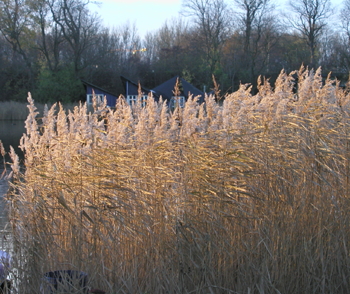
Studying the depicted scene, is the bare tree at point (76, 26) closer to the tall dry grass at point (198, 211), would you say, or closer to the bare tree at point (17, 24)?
the bare tree at point (17, 24)

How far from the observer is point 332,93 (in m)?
5.18

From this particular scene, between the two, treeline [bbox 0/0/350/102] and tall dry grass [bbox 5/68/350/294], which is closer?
tall dry grass [bbox 5/68/350/294]

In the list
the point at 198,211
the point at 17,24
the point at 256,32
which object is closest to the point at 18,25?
the point at 17,24

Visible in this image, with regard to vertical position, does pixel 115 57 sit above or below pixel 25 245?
above

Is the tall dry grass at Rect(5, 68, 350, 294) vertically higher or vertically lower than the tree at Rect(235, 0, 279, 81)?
lower

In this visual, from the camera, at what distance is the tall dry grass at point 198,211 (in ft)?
12.3

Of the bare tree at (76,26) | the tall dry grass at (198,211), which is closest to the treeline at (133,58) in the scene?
the bare tree at (76,26)

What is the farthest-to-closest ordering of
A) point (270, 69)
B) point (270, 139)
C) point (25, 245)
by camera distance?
point (270, 69) < point (270, 139) < point (25, 245)

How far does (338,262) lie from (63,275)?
6.92 ft

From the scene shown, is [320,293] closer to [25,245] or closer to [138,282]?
[138,282]

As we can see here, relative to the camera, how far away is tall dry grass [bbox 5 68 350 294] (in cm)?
374

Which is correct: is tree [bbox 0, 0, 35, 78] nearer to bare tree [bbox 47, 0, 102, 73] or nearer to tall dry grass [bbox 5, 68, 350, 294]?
bare tree [bbox 47, 0, 102, 73]

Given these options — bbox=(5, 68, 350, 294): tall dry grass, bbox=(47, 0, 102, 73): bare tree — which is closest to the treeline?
bbox=(47, 0, 102, 73): bare tree

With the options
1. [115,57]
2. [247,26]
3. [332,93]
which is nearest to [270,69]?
[247,26]
